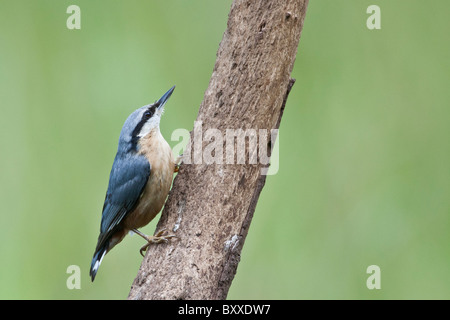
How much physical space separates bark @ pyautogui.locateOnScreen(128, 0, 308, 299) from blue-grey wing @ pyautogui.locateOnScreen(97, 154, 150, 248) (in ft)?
0.78

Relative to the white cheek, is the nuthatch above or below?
below

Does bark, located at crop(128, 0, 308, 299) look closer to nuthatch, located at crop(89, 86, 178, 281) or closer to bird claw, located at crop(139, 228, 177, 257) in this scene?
bird claw, located at crop(139, 228, 177, 257)

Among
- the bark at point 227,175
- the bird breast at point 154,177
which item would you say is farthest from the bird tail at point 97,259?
the bark at point 227,175

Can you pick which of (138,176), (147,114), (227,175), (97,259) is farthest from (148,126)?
(97,259)

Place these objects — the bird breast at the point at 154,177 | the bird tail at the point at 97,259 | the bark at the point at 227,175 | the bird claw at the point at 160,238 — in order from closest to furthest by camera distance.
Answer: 1. the bark at the point at 227,175
2. the bird claw at the point at 160,238
3. the bird breast at the point at 154,177
4. the bird tail at the point at 97,259

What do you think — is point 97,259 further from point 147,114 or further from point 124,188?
point 147,114

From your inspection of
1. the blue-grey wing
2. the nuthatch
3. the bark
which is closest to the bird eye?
the nuthatch

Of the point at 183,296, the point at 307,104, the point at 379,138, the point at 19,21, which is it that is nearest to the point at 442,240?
the point at 379,138

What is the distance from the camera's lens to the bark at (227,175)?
7.49 feet

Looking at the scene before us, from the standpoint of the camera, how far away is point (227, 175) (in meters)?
2.39

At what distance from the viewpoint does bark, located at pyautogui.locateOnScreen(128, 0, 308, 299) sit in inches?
89.9

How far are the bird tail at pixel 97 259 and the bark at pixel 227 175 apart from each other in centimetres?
50

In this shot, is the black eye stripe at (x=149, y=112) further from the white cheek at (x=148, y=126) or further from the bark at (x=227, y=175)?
the bark at (x=227, y=175)

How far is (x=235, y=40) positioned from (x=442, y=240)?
2.34 m
